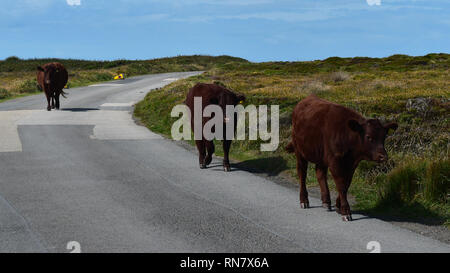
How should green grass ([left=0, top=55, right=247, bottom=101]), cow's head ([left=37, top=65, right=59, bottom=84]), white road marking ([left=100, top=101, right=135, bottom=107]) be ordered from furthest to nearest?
1. green grass ([left=0, top=55, right=247, bottom=101])
2. white road marking ([left=100, top=101, right=135, bottom=107])
3. cow's head ([left=37, top=65, right=59, bottom=84])

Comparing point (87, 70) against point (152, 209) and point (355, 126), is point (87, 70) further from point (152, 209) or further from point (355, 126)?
point (355, 126)

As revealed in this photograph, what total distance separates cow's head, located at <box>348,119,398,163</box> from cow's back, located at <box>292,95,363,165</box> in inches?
8.2

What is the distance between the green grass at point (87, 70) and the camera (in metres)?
46.5

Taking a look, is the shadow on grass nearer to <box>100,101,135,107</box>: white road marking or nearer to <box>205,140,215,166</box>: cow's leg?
<box>205,140,215,166</box>: cow's leg

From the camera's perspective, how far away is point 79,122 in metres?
24.5

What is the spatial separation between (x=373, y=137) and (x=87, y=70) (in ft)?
250

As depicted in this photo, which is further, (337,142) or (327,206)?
A: (327,206)

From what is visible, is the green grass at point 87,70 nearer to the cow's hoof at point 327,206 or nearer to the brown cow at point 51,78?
the brown cow at point 51,78

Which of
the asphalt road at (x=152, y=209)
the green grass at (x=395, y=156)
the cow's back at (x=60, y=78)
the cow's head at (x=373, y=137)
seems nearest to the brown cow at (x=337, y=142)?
the cow's head at (x=373, y=137)

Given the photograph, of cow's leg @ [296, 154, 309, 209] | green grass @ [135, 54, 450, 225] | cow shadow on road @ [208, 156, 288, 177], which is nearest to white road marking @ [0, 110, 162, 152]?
green grass @ [135, 54, 450, 225]

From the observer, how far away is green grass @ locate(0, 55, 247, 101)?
4646cm

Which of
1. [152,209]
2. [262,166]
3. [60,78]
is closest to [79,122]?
[60,78]
